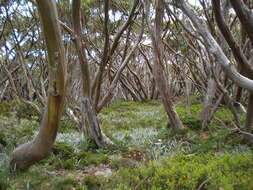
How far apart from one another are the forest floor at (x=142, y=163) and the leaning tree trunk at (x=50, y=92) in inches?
9.2

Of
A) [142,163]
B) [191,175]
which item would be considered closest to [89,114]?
[142,163]

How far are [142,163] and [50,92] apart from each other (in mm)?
1707

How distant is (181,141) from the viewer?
4.48 metres

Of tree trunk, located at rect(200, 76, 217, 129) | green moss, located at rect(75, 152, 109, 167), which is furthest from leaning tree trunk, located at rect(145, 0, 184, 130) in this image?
green moss, located at rect(75, 152, 109, 167)

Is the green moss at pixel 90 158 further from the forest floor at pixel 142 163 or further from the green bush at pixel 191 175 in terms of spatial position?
the green bush at pixel 191 175

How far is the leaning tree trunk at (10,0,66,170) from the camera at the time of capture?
2404 millimetres

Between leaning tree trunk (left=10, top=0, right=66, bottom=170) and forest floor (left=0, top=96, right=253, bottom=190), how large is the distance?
234mm

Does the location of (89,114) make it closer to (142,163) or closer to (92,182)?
(142,163)

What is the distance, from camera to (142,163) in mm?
3596

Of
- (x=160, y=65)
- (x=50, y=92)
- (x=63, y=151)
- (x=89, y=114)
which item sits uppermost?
(x=160, y=65)

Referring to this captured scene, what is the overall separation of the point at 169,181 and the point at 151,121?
439 centimetres

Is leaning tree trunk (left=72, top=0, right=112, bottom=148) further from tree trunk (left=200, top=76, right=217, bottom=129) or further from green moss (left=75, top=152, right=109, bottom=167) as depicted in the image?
tree trunk (left=200, top=76, right=217, bottom=129)

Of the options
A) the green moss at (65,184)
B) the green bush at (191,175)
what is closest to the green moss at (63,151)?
the green moss at (65,184)

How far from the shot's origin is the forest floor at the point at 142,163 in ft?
9.36
